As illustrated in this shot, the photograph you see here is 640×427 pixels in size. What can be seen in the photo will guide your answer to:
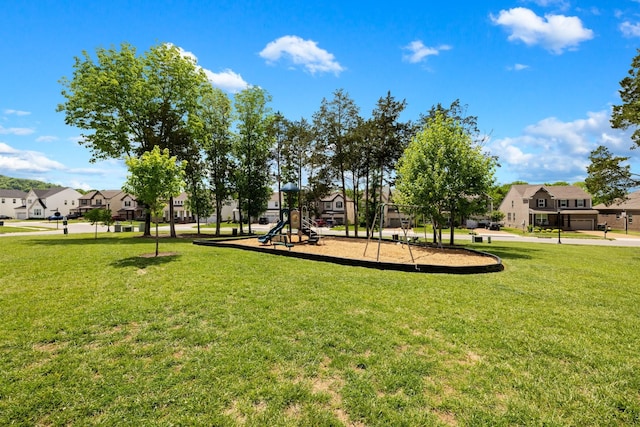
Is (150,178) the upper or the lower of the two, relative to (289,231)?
upper

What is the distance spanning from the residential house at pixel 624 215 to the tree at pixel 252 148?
54.6 m

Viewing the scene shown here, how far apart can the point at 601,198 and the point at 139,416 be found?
26536 millimetres

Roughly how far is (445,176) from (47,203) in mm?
98740

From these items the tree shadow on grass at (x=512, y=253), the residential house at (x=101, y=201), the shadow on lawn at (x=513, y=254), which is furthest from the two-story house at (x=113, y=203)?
the shadow on lawn at (x=513, y=254)

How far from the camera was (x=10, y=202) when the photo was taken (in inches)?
3260

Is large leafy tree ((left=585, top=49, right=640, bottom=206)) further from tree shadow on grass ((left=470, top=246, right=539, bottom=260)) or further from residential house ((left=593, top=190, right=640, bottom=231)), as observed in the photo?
residential house ((left=593, top=190, right=640, bottom=231))

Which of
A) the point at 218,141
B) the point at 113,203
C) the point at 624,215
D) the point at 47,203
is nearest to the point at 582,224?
the point at 624,215

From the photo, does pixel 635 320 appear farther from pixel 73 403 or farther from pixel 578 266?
pixel 73 403

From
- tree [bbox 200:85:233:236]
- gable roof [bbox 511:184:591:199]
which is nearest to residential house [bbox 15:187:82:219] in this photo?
tree [bbox 200:85:233:236]

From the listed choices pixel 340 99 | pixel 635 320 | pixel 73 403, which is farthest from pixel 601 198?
pixel 73 403

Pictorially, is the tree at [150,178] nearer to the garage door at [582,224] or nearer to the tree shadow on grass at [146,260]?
the tree shadow on grass at [146,260]

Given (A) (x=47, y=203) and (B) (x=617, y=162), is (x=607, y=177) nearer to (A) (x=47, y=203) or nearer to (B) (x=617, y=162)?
(B) (x=617, y=162)

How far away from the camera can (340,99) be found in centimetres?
2833

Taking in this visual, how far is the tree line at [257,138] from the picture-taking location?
20.9m
